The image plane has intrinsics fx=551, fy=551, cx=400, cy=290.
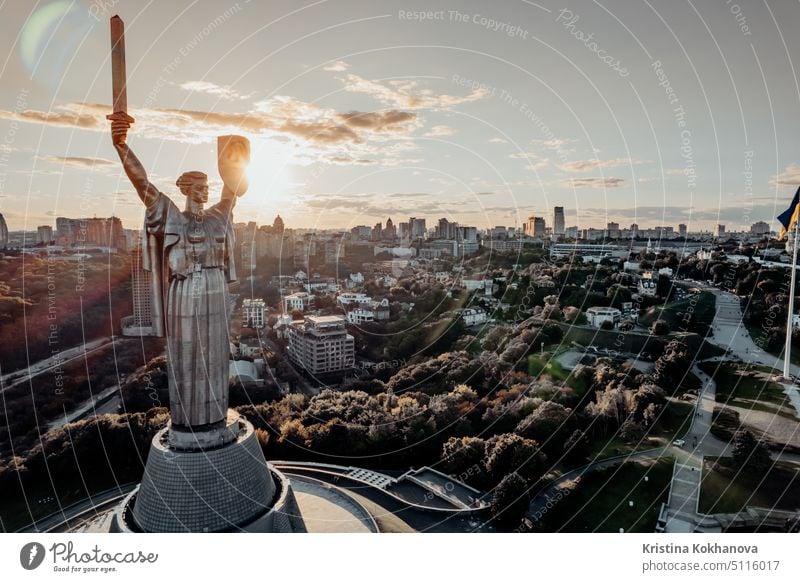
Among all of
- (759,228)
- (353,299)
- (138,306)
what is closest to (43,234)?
(138,306)

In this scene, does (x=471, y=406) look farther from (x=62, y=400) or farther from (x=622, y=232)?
(x=622, y=232)

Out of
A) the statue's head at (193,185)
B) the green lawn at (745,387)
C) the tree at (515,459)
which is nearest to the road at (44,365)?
the statue's head at (193,185)

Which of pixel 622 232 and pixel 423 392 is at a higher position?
pixel 622 232

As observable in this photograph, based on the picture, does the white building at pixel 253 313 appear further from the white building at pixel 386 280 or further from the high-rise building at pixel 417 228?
the high-rise building at pixel 417 228

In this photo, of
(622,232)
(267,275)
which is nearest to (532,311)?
(267,275)

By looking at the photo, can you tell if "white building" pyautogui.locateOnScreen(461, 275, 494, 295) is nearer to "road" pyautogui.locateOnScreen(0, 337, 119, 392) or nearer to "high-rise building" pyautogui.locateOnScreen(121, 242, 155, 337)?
"high-rise building" pyautogui.locateOnScreen(121, 242, 155, 337)

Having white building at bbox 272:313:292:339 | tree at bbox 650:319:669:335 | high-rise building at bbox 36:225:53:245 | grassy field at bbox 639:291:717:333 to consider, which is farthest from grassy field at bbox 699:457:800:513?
high-rise building at bbox 36:225:53:245
